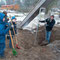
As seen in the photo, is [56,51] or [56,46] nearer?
[56,51]

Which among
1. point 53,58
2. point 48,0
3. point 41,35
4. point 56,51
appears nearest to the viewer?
point 53,58

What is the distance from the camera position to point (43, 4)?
6160 millimetres

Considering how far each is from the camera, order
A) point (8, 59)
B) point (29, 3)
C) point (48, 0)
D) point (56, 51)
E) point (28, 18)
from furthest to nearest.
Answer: point (29, 3), point (28, 18), point (48, 0), point (56, 51), point (8, 59)

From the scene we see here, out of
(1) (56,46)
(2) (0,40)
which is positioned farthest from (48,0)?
(2) (0,40)

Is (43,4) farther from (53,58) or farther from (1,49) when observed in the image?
(1,49)

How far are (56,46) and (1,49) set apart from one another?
310cm

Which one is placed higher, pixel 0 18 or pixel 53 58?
pixel 0 18

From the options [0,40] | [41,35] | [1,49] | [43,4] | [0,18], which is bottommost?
[41,35]

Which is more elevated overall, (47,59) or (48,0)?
(48,0)

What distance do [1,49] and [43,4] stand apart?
11.4ft

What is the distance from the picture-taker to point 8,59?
169 inches

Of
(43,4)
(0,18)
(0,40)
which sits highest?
(43,4)

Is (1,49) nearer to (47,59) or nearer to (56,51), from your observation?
(47,59)

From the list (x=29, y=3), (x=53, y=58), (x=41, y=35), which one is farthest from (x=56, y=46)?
(x=29, y=3)
